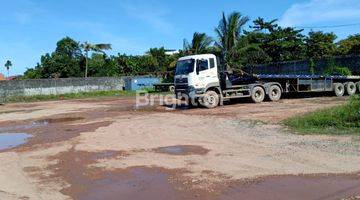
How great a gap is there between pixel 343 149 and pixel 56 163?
20.6 ft

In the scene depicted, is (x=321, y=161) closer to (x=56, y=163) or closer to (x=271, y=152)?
(x=271, y=152)

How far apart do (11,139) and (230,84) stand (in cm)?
1314

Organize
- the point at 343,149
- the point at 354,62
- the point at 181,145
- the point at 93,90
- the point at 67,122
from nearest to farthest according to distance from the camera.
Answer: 1. the point at 343,149
2. the point at 181,145
3. the point at 67,122
4. the point at 354,62
5. the point at 93,90

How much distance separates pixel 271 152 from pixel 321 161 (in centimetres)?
144

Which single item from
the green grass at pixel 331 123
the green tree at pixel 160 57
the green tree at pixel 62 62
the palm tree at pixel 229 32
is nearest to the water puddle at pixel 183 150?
the green grass at pixel 331 123

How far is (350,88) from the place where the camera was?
30.0 metres

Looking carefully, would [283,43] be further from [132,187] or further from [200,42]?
[132,187]

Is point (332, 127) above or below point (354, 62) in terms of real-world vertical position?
below

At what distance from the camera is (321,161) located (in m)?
9.70

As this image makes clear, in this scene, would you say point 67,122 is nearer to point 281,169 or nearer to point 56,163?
point 56,163

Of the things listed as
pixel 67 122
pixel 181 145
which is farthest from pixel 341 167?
pixel 67 122

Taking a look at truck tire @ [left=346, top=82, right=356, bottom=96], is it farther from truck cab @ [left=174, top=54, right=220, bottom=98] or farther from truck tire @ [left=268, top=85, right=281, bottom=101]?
truck cab @ [left=174, top=54, right=220, bottom=98]

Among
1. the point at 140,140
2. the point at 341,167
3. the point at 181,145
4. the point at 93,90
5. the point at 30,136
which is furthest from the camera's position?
the point at 93,90

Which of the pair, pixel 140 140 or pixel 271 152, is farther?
pixel 140 140
